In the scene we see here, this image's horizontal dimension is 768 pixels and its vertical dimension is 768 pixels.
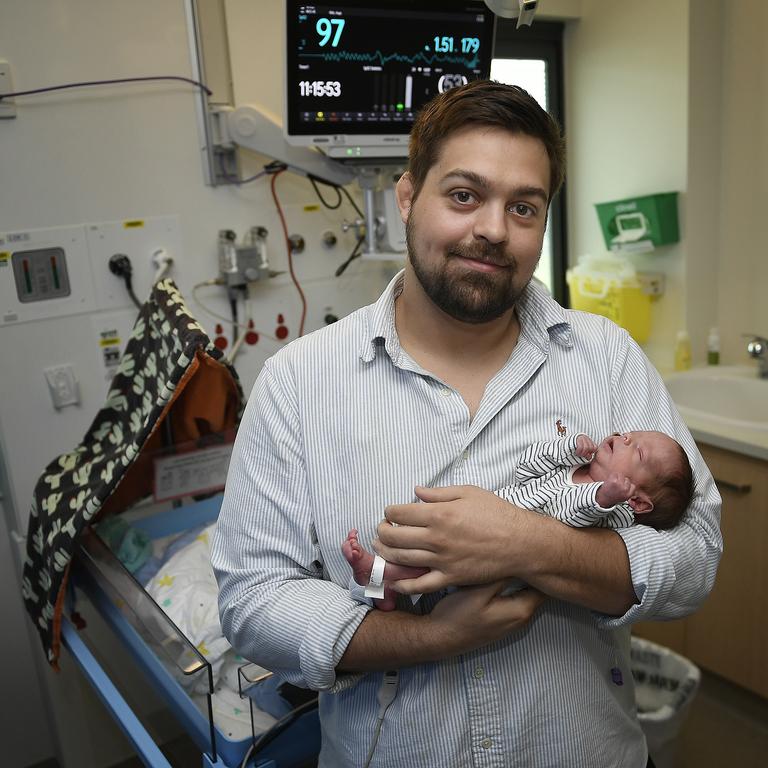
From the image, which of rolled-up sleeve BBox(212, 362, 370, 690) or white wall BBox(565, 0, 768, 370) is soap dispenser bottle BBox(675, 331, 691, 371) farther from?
rolled-up sleeve BBox(212, 362, 370, 690)

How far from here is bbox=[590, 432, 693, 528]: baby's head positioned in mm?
1145

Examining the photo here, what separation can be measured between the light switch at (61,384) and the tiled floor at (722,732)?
1.20 meters

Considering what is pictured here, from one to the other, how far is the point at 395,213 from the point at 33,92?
3.70 ft

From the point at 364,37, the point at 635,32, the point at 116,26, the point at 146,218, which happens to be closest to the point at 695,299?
the point at 635,32

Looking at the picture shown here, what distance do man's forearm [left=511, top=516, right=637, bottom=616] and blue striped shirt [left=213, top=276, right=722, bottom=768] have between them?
3 cm

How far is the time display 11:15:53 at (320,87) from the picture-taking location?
226cm

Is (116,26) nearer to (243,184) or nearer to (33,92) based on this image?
(33,92)

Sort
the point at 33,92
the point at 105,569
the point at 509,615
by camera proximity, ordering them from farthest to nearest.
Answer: the point at 33,92
the point at 105,569
the point at 509,615

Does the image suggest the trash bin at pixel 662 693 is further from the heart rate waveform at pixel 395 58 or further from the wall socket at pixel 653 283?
the heart rate waveform at pixel 395 58

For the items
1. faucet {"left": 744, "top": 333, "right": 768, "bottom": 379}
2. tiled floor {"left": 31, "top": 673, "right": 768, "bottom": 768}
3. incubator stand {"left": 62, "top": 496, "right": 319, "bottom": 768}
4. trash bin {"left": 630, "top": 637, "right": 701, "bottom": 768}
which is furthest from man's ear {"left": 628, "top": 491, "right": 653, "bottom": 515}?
faucet {"left": 744, "top": 333, "right": 768, "bottom": 379}

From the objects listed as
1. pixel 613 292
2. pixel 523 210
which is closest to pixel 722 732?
pixel 613 292

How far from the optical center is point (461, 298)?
119 centimetres

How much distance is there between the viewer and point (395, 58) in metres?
2.33

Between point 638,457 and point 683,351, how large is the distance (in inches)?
78.3
